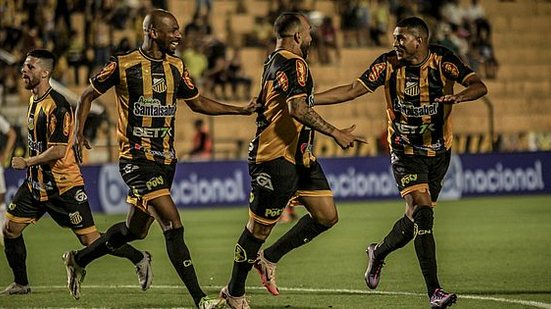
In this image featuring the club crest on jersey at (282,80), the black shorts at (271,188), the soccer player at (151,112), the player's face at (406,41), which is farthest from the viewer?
the player's face at (406,41)

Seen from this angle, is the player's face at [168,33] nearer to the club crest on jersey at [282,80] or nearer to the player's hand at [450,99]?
the club crest on jersey at [282,80]

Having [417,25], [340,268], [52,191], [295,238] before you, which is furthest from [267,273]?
[340,268]

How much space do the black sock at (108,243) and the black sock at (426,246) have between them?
2.27 metres

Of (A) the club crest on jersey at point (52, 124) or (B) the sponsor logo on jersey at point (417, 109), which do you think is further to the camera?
(A) the club crest on jersey at point (52, 124)

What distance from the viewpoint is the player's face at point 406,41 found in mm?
10586

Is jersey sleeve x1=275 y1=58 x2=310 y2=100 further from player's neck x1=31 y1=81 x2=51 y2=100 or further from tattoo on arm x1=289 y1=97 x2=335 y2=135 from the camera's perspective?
player's neck x1=31 y1=81 x2=51 y2=100

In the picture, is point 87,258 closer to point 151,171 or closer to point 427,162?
point 151,171

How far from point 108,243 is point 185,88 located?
145 centimetres

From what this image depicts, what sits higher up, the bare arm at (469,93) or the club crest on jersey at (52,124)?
the bare arm at (469,93)

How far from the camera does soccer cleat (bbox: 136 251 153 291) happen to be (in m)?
11.1

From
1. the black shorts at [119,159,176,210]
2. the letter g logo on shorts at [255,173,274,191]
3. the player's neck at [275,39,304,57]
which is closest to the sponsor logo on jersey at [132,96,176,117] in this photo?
the black shorts at [119,159,176,210]

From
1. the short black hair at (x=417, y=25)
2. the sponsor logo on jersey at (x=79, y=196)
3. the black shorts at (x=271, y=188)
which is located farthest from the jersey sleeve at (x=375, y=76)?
the sponsor logo on jersey at (x=79, y=196)

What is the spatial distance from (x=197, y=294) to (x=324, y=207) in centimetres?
137

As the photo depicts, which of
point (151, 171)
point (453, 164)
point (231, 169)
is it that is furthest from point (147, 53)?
point (453, 164)
